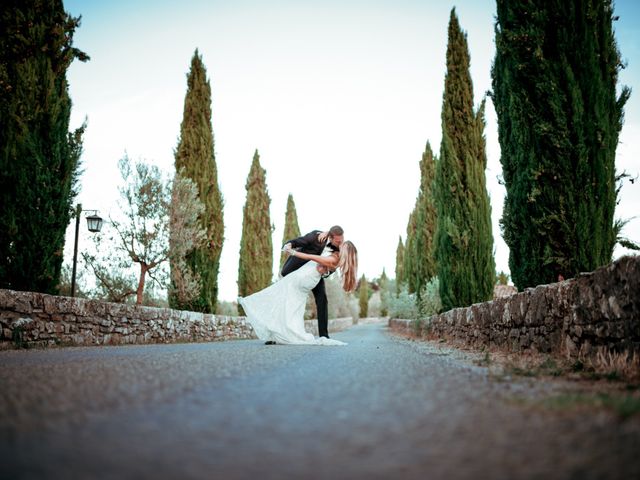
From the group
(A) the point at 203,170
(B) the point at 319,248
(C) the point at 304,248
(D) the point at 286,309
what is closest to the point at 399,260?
(A) the point at 203,170

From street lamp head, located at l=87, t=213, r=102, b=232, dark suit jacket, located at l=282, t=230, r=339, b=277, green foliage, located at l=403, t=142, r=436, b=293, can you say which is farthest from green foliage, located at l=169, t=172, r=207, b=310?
green foliage, located at l=403, t=142, r=436, b=293

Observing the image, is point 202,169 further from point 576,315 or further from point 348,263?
point 576,315

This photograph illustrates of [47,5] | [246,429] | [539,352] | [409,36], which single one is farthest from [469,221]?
[246,429]

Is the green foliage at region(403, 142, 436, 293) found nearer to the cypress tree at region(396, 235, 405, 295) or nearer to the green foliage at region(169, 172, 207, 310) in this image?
the green foliage at region(169, 172, 207, 310)

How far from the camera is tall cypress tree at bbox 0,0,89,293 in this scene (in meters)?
8.27

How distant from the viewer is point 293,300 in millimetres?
7801

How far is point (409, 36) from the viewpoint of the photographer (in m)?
14.1

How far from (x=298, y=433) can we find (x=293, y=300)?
251 inches

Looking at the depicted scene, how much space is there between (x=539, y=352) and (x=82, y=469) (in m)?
4.70

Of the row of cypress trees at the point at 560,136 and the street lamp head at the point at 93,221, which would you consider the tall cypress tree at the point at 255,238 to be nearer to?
the street lamp head at the point at 93,221

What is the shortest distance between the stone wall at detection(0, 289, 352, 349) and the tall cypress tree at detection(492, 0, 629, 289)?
7.25 meters

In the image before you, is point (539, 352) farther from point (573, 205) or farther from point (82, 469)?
point (82, 469)

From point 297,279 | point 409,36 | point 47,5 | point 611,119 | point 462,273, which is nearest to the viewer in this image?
point 611,119

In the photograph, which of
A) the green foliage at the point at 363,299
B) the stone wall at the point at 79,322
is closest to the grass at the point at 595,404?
the stone wall at the point at 79,322
